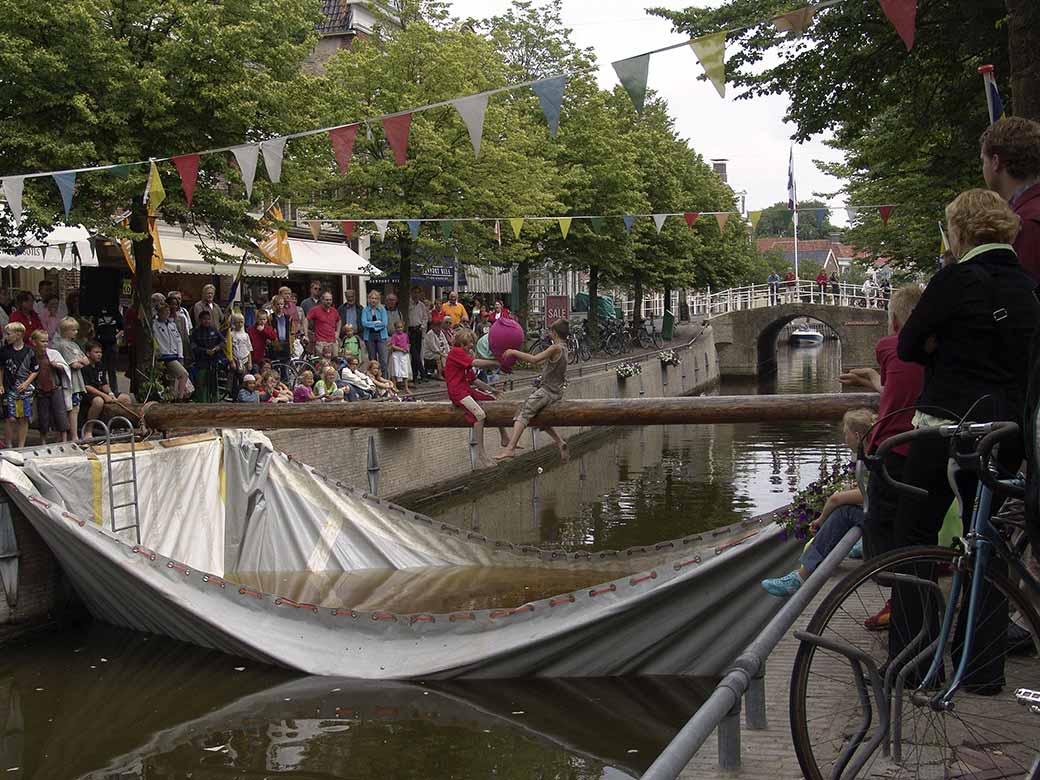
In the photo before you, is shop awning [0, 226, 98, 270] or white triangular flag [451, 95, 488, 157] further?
shop awning [0, 226, 98, 270]

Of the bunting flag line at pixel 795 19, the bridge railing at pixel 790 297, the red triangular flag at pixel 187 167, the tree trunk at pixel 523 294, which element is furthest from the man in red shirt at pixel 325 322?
the bridge railing at pixel 790 297

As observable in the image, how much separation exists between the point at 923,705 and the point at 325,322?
689 inches

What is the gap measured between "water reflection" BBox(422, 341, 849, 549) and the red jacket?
28.5 ft

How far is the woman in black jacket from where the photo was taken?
3930 mm

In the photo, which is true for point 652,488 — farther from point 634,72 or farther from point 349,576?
point 634,72

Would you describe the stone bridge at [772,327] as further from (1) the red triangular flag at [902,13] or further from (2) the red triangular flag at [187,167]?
(1) the red triangular flag at [902,13]

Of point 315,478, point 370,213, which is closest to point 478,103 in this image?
point 315,478

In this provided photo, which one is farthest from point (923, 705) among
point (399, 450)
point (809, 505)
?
point (399, 450)

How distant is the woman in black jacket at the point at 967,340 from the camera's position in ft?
12.9

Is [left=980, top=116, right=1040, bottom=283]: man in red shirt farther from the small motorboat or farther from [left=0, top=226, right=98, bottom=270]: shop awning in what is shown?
the small motorboat

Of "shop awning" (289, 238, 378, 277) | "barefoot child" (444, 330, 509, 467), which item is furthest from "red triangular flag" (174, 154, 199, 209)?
"shop awning" (289, 238, 378, 277)

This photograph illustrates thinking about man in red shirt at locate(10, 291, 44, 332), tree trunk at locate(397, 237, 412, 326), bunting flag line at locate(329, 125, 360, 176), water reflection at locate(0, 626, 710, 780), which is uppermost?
bunting flag line at locate(329, 125, 360, 176)

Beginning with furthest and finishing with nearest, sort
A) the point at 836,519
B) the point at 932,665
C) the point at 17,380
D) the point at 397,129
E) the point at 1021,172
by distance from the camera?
1. the point at 17,380
2. the point at 397,129
3. the point at 836,519
4. the point at 1021,172
5. the point at 932,665

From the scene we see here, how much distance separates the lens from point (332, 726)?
869cm
